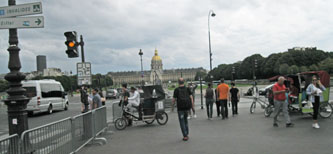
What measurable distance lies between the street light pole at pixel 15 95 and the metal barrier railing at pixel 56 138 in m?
0.81

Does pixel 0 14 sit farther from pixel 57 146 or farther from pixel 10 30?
pixel 57 146

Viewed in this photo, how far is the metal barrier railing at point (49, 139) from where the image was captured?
15.7 ft

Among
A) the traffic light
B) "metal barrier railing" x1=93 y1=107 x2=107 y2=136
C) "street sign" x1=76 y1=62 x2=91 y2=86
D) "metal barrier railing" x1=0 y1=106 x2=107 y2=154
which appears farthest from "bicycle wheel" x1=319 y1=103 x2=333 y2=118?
the traffic light

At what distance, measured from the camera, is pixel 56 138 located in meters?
5.66

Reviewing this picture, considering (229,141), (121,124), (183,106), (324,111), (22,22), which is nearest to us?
(22,22)

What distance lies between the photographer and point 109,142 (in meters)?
8.52

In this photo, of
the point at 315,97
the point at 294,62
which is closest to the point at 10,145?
the point at 315,97

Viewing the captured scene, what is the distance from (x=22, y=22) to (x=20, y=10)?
257 millimetres

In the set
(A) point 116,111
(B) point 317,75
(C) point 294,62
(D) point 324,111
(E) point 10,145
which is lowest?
(D) point 324,111

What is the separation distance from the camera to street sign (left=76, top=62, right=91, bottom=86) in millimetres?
11181

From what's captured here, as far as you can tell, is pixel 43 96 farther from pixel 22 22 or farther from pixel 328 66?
pixel 328 66

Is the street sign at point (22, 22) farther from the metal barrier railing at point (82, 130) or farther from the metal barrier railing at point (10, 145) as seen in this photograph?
the metal barrier railing at point (10, 145)

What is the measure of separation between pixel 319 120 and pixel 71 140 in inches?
349

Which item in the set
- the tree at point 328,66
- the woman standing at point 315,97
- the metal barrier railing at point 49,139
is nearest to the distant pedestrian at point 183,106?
the metal barrier railing at point 49,139
